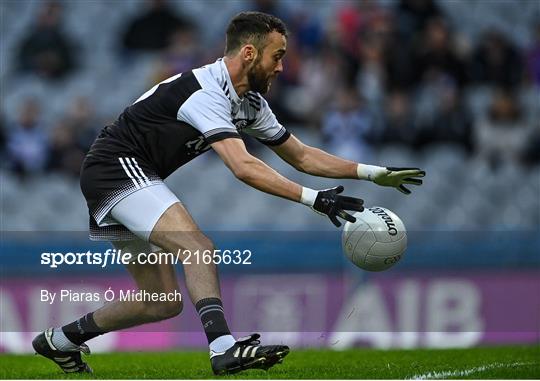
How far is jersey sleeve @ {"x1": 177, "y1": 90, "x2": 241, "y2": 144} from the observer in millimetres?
6730

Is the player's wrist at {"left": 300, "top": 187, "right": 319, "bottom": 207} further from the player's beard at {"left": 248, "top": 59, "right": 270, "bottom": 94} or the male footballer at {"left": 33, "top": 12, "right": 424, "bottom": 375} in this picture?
the player's beard at {"left": 248, "top": 59, "right": 270, "bottom": 94}

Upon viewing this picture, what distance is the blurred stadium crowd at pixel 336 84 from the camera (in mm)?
13477

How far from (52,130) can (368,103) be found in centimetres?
382

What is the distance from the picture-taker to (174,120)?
6992 mm

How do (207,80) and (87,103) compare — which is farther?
(87,103)

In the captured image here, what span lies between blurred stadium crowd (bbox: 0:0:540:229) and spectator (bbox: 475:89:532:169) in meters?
0.02

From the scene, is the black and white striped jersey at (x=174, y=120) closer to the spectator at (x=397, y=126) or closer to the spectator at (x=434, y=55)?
the spectator at (x=397, y=126)

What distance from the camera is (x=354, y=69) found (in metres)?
14.1

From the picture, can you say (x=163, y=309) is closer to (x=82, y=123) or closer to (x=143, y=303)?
(x=143, y=303)

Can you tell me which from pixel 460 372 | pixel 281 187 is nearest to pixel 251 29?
pixel 281 187

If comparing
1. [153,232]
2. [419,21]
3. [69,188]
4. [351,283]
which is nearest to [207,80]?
[153,232]

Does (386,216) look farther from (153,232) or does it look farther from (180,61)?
(180,61)

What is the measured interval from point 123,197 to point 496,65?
871 centimetres

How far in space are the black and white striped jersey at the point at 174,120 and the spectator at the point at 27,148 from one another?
21.0ft
